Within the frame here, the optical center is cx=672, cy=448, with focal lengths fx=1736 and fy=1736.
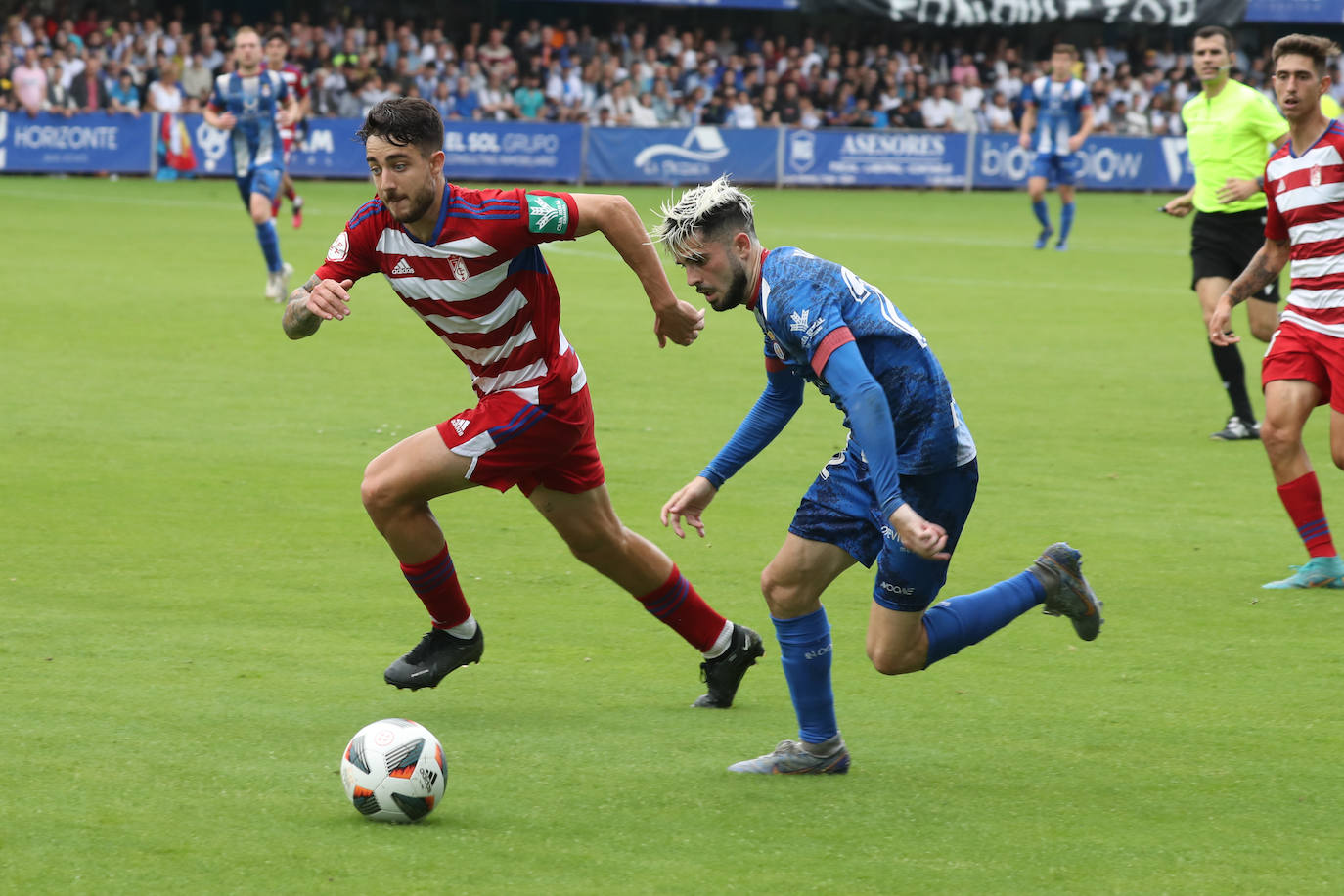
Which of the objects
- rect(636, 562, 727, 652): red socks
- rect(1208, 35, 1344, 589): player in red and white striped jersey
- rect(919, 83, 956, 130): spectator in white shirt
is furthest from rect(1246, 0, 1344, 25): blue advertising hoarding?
rect(636, 562, 727, 652): red socks

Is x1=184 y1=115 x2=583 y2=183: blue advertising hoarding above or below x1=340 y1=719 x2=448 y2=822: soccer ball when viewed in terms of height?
above

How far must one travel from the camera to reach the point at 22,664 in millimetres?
5754

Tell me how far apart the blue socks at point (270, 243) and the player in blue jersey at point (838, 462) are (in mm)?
11301

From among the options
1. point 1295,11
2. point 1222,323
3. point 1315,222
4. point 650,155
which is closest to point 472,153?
point 650,155

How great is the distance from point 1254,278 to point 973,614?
9.91 ft

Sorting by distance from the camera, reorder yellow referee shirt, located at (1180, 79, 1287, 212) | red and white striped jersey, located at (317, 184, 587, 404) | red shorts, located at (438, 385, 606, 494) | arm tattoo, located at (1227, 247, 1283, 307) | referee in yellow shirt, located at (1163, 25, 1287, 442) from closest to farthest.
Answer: red and white striped jersey, located at (317, 184, 587, 404) < red shorts, located at (438, 385, 606, 494) < arm tattoo, located at (1227, 247, 1283, 307) < referee in yellow shirt, located at (1163, 25, 1287, 442) < yellow referee shirt, located at (1180, 79, 1287, 212)

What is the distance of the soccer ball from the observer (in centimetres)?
438

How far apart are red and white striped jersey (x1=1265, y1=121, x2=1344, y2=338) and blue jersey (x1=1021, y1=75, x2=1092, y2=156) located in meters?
16.0

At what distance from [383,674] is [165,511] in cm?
292

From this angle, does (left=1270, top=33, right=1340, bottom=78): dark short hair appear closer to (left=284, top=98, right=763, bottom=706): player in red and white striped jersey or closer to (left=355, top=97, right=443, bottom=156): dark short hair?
(left=284, top=98, right=763, bottom=706): player in red and white striped jersey

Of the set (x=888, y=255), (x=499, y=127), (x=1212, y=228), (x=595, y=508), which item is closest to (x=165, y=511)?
(x=595, y=508)

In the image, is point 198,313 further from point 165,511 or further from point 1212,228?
point 1212,228

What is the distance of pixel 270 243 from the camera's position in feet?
51.4

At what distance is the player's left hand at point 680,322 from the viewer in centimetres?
529
